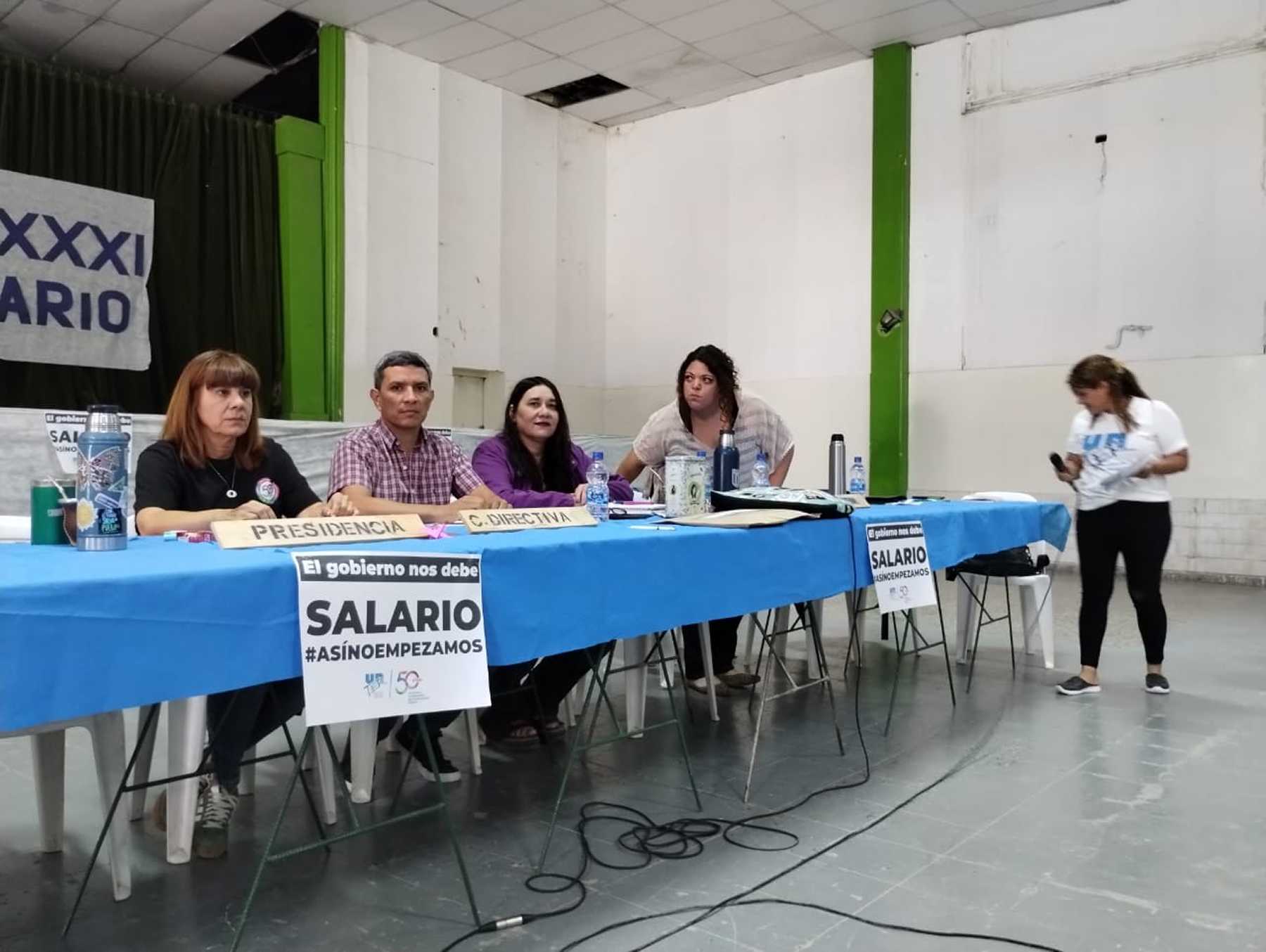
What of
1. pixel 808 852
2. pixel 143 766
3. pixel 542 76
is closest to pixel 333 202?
pixel 542 76

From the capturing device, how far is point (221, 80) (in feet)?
22.2

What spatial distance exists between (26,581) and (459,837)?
107cm

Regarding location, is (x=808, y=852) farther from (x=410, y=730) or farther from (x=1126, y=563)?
(x=1126, y=563)

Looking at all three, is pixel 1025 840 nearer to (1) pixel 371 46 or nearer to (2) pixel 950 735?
(2) pixel 950 735

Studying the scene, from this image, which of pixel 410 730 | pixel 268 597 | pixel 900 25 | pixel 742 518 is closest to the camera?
pixel 268 597

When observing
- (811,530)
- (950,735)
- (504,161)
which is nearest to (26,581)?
(811,530)

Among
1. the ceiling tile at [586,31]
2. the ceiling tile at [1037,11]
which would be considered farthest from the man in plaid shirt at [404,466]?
the ceiling tile at [1037,11]

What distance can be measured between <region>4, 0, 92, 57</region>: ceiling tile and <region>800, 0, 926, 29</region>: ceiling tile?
458 centimetres

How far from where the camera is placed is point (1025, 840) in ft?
6.14

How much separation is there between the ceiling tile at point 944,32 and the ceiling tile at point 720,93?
1250mm

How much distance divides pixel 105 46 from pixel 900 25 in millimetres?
5311

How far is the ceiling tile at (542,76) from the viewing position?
6965mm

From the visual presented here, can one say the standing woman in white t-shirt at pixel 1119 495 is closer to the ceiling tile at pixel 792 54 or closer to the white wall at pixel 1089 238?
the white wall at pixel 1089 238

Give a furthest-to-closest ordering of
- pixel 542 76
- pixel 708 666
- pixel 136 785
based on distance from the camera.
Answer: pixel 542 76 < pixel 708 666 < pixel 136 785
